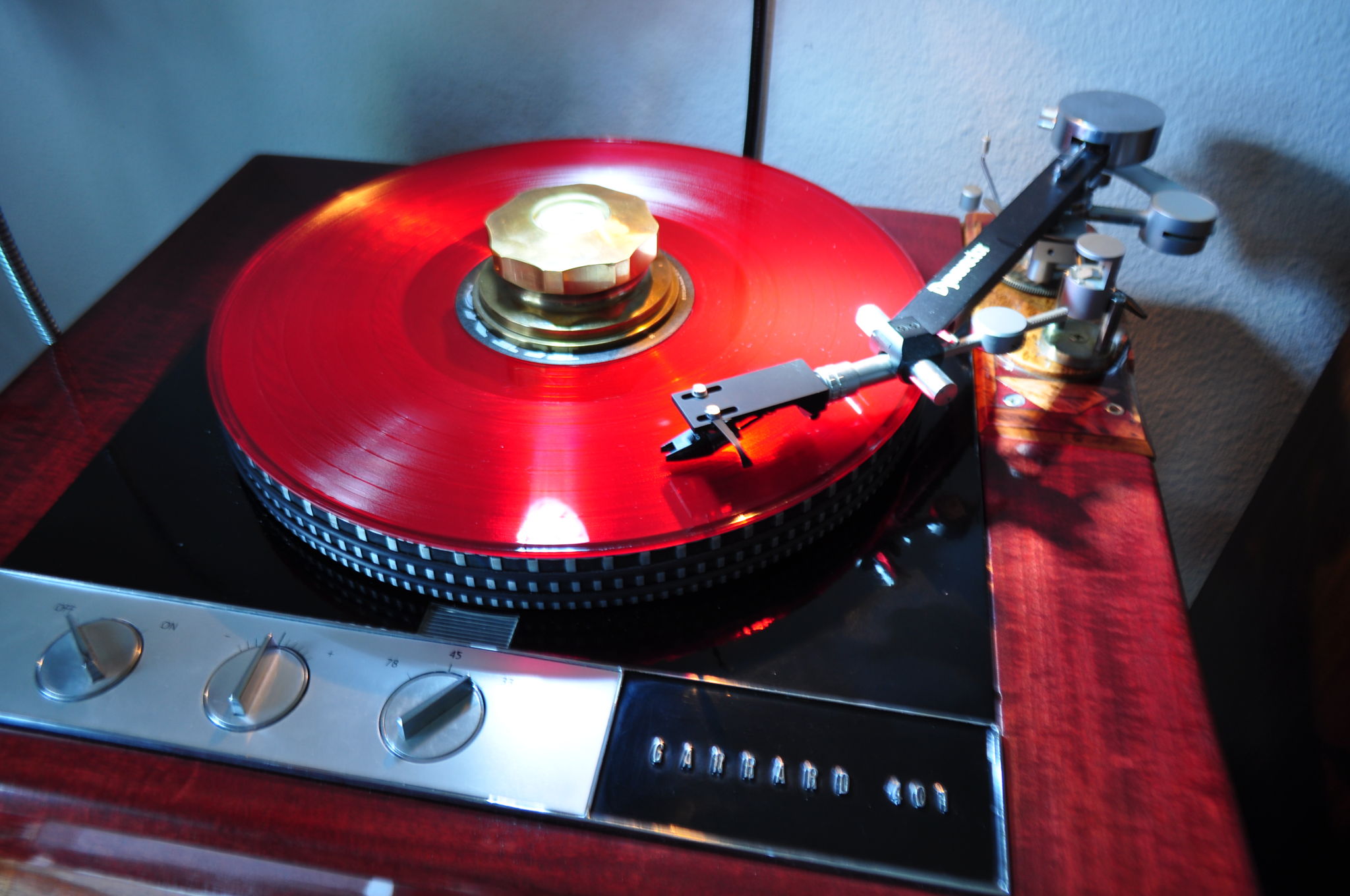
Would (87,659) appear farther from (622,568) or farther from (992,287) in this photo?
(992,287)

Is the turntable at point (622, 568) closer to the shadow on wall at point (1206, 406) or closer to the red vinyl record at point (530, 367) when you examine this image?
the red vinyl record at point (530, 367)

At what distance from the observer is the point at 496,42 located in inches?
45.2

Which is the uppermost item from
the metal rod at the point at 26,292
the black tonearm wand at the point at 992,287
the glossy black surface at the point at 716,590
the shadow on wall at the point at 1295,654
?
the black tonearm wand at the point at 992,287

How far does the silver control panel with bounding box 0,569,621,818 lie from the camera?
1.77 feet

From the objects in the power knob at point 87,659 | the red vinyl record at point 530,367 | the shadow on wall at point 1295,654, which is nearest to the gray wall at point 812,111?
the shadow on wall at point 1295,654

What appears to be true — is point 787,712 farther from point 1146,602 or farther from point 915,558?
point 1146,602

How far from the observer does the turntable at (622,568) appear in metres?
0.52

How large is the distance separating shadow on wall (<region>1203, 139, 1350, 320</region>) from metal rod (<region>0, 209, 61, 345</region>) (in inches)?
44.9

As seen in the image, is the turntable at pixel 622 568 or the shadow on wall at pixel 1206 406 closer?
the turntable at pixel 622 568

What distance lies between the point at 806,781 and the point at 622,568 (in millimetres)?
162

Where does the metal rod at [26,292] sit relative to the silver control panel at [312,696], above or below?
above

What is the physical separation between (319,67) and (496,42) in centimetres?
24

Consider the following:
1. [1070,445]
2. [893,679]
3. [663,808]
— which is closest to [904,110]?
[1070,445]

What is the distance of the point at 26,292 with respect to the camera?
83cm
